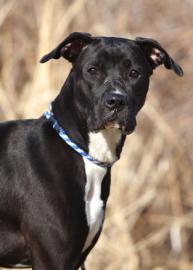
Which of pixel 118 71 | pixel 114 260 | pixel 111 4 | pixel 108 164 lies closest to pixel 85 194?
pixel 108 164

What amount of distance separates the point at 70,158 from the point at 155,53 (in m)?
0.94

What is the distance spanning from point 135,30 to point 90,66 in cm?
513

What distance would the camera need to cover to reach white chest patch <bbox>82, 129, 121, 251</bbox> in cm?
502

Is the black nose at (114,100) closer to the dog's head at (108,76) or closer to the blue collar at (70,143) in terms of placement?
the dog's head at (108,76)

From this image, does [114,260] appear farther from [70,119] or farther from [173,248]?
[70,119]

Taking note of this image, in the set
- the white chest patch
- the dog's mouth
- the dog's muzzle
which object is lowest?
the white chest patch

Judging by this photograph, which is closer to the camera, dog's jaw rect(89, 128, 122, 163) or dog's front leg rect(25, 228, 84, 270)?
dog's front leg rect(25, 228, 84, 270)

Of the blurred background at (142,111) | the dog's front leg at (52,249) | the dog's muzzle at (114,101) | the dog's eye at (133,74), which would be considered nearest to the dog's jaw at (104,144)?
the dog's muzzle at (114,101)

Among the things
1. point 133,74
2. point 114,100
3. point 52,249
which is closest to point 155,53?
point 133,74

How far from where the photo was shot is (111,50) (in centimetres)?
511

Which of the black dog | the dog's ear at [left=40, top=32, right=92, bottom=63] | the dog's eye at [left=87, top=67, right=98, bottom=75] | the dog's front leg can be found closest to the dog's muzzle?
the black dog

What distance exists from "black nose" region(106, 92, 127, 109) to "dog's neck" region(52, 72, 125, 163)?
0.23 meters

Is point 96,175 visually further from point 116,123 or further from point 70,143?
point 116,123

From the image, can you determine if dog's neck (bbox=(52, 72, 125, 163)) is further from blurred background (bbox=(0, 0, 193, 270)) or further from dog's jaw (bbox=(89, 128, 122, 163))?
blurred background (bbox=(0, 0, 193, 270))
